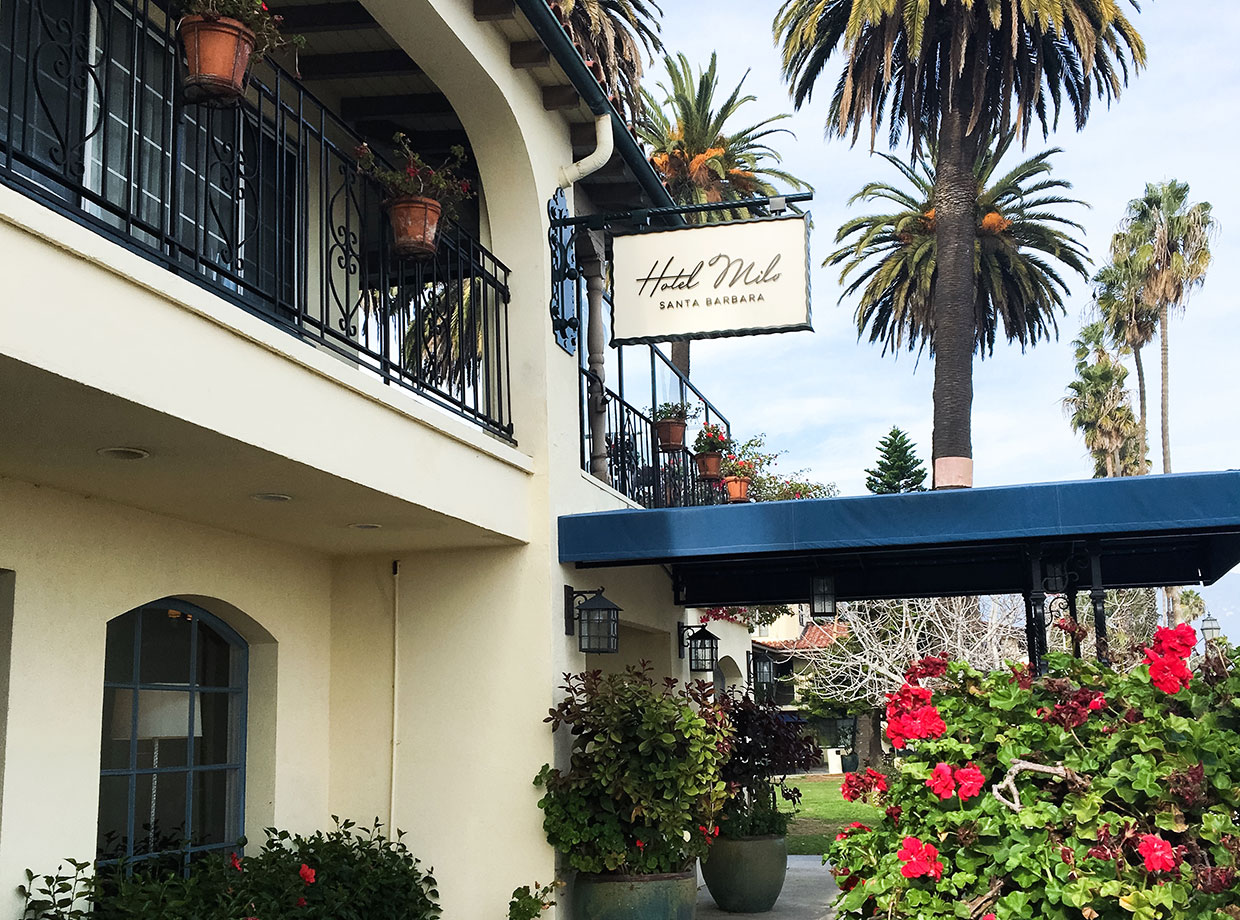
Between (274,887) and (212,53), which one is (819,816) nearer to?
(274,887)

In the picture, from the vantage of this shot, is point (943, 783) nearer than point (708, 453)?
Yes

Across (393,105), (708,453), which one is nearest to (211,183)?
(393,105)

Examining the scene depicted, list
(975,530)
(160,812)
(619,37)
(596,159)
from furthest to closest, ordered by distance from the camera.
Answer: (619,37) < (596,159) < (975,530) < (160,812)

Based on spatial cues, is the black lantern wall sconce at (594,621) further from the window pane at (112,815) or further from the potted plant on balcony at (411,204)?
the window pane at (112,815)

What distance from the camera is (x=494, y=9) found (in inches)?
313

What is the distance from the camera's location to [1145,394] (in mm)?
39688

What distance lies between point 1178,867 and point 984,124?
1636cm

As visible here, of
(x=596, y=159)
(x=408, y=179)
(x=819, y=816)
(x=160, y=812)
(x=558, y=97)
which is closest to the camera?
(x=408, y=179)

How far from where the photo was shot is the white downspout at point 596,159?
9188 mm

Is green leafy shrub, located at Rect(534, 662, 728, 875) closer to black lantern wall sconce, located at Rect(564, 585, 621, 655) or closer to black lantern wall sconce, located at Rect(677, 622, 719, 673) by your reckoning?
black lantern wall sconce, located at Rect(564, 585, 621, 655)

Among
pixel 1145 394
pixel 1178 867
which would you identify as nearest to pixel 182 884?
pixel 1178 867

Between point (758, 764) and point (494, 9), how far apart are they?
21.5 ft

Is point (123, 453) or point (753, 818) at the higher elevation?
point (123, 453)

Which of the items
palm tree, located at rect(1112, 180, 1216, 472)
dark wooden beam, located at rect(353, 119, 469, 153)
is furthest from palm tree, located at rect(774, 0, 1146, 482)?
palm tree, located at rect(1112, 180, 1216, 472)
